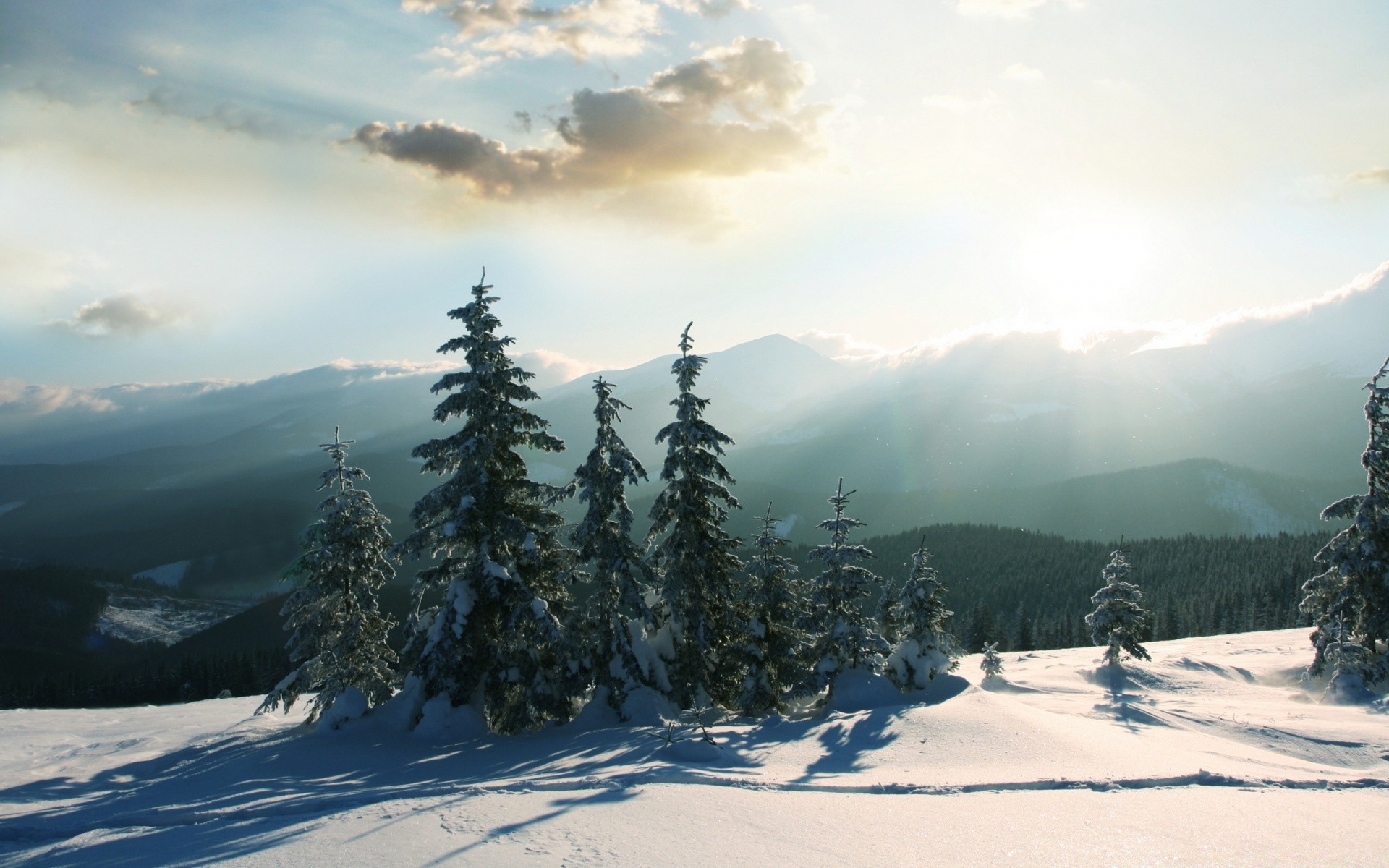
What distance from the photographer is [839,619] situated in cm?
2394

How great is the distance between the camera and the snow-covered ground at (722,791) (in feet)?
28.3

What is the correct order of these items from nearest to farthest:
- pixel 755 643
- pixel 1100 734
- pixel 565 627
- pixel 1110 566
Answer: pixel 1100 734
pixel 565 627
pixel 755 643
pixel 1110 566

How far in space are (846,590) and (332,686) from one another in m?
17.4

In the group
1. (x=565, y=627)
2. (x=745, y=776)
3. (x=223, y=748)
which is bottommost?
(x=223, y=748)

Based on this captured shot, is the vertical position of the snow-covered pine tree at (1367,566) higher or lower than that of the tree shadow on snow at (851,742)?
higher

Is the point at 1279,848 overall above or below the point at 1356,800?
above

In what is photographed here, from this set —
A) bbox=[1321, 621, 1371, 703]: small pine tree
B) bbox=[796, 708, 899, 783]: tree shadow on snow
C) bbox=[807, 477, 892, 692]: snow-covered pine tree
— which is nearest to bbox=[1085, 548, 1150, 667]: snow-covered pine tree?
bbox=[1321, 621, 1371, 703]: small pine tree

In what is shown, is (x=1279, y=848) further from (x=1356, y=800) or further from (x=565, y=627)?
(x=565, y=627)

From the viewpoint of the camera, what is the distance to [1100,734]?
17812 mm

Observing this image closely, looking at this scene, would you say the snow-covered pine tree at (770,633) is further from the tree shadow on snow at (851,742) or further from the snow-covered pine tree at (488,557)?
the snow-covered pine tree at (488,557)

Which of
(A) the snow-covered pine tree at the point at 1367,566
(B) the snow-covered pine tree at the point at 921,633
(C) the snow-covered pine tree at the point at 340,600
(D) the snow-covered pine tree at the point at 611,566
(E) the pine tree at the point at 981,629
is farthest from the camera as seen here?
(E) the pine tree at the point at 981,629

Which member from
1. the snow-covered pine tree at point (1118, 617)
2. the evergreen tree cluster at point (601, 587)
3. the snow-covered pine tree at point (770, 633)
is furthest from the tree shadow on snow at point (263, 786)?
the snow-covered pine tree at point (1118, 617)

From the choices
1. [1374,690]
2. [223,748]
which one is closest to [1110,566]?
[1374,690]

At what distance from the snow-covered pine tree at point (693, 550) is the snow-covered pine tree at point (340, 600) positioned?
941cm
